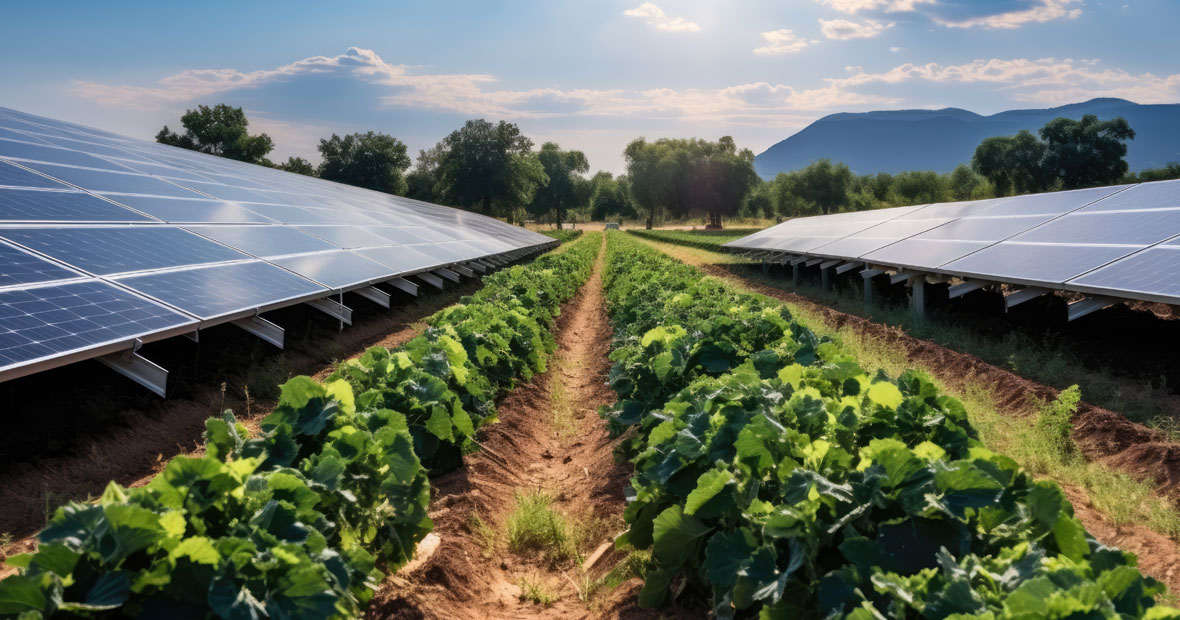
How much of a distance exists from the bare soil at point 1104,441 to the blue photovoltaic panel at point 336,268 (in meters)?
8.42

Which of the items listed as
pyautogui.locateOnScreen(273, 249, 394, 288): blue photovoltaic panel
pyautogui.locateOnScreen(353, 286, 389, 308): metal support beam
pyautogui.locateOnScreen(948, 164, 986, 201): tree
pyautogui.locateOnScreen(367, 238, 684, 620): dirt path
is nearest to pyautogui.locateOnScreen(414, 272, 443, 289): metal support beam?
pyautogui.locateOnScreen(273, 249, 394, 288): blue photovoltaic panel

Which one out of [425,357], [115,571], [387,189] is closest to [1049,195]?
[425,357]

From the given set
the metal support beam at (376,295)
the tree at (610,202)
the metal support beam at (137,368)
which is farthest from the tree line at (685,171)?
the metal support beam at (137,368)

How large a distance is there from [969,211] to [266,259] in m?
17.4

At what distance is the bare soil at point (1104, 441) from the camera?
4.79 m

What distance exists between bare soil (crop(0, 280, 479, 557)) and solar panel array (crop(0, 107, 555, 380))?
35.7 inches

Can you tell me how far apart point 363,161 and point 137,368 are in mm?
77053

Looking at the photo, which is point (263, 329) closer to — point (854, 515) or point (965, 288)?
point (854, 515)

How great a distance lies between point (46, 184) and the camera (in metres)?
10.5

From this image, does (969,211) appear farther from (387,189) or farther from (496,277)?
(387,189)

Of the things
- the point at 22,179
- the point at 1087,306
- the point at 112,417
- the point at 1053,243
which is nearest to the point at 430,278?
the point at 22,179

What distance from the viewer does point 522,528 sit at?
540 centimetres

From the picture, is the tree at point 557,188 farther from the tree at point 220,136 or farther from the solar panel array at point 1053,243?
the solar panel array at point 1053,243

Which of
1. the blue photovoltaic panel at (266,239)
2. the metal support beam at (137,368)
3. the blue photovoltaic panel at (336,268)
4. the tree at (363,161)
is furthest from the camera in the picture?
the tree at (363,161)
